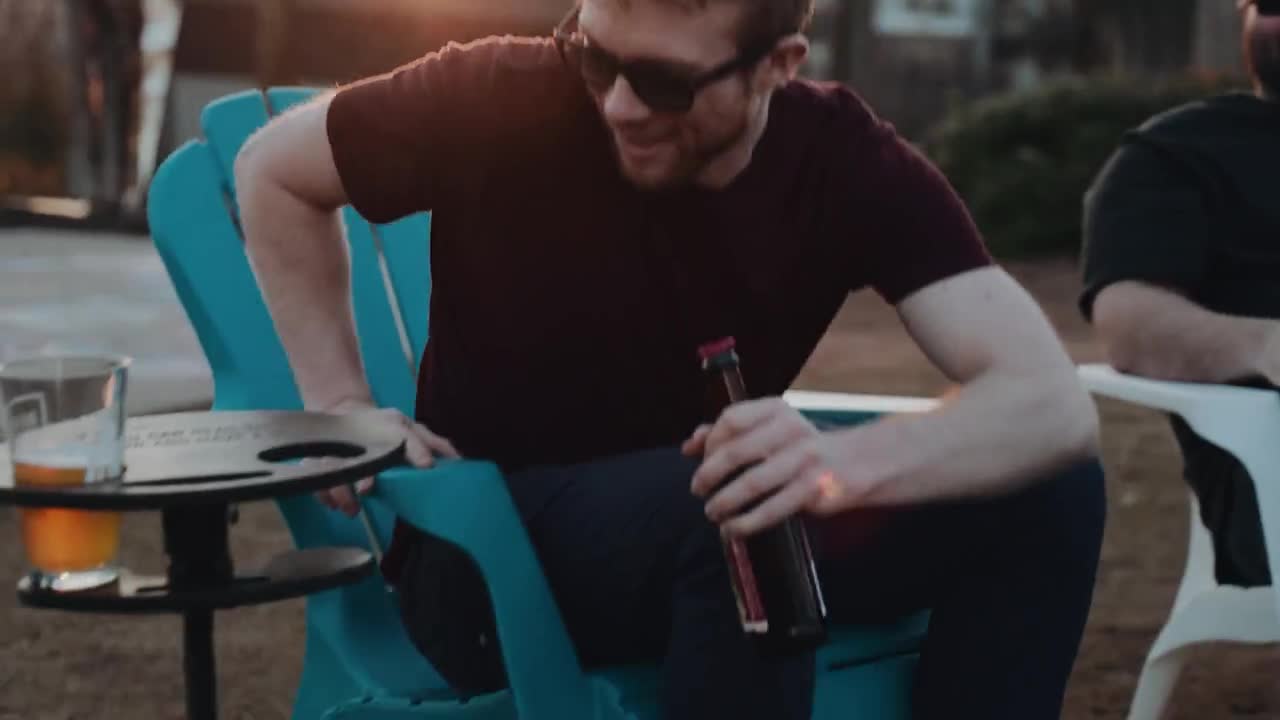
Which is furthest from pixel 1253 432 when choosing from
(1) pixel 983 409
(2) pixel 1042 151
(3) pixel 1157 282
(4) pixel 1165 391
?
(2) pixel 1042 151

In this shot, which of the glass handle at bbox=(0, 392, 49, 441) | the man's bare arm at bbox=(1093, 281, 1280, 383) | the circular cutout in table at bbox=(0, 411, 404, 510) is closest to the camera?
the circular cutout in table at bbox=(0, 411, 404, 510)

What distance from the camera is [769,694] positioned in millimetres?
1664

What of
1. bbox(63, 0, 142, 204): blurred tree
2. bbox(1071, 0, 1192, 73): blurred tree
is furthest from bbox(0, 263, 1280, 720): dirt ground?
bbox(1071, 0, 1192, 73): blurred tree

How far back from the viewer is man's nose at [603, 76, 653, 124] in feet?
5.80

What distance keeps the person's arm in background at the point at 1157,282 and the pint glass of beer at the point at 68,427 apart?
5.16 feet

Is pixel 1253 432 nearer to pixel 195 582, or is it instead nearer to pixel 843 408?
pixel 843 408

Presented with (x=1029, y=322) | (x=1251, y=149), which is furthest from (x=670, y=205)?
(x=1251, y=149)

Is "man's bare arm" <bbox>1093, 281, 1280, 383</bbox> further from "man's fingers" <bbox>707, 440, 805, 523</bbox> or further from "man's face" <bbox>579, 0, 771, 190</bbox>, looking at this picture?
"man's fingers" <bbox>707, 440, 805, 523</bbox>

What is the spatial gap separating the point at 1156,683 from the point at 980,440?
1.19 metres

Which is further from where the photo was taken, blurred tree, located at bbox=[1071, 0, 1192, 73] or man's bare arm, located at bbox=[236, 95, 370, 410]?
Result: blurred tree, located at bbox=[1071, 0, 1192, 73]

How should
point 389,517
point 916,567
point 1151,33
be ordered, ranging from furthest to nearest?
point 1151,33 < point 389,517 < point 916,567

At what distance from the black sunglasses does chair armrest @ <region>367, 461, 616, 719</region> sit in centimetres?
41

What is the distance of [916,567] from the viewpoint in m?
1.84

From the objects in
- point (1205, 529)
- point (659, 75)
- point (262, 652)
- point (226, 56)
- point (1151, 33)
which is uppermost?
point (659, 75)
